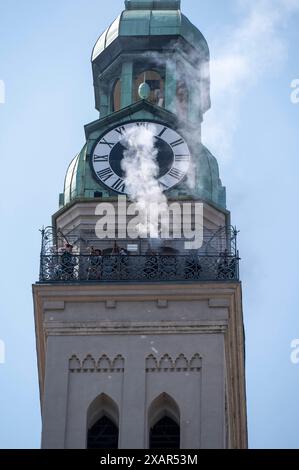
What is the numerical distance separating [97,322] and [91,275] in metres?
1.01

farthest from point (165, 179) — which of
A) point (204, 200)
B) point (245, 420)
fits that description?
point (245, 420)

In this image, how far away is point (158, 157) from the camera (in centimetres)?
5700

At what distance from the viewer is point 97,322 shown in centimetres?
5466

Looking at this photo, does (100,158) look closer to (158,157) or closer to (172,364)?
(158,157)

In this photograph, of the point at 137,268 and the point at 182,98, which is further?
the point at 182,98

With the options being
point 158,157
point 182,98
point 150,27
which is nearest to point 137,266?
point 158,157

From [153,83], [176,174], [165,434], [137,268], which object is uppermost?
[153,83]

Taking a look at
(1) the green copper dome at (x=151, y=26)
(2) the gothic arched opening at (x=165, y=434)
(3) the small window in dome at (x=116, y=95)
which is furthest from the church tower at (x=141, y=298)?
(1) the green copper dome at (x=151, y=26)

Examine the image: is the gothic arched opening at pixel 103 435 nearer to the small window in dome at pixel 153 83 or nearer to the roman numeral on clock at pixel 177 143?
the roman numeral on clock at pixel 177 143

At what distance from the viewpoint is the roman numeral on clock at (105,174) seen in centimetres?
5694

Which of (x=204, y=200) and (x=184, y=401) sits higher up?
(x=204, y=200)

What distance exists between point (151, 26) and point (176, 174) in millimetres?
4508

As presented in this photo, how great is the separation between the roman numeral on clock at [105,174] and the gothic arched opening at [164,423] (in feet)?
17.3
